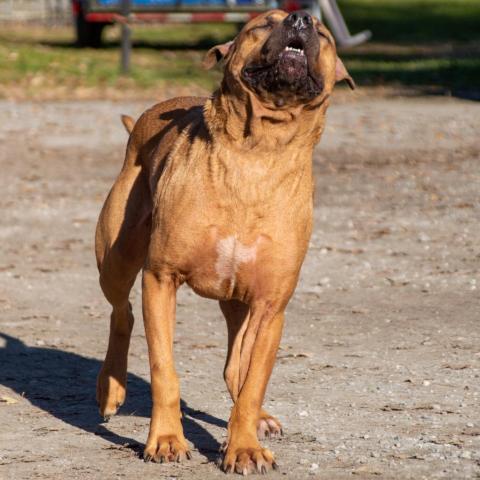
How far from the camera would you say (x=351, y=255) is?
10094mm

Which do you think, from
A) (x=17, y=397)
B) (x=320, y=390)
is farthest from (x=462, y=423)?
(x=17, y=397)

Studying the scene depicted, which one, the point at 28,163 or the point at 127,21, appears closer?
the point at 28,163

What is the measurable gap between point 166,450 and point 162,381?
0.93 ft

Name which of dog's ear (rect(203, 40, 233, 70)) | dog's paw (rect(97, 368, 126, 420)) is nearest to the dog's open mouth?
dog's ear (rect(203, 40, 233, 70))

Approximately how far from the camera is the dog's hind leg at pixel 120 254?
20.7 feet

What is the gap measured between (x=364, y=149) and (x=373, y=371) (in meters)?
8.54

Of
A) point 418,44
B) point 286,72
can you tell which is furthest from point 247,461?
point 418,44

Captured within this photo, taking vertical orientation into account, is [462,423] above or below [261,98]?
below

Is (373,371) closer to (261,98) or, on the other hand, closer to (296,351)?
(296,351)

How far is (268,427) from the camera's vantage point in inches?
233

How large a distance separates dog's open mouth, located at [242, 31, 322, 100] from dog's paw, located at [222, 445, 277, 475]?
147 cm

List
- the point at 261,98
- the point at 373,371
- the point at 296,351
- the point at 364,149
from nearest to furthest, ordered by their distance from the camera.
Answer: the point at 261,98, the point at 373,371, the point at 296,351, the point at 364,149

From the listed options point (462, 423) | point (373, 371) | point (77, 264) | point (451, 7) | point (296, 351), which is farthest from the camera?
point (451, 7)

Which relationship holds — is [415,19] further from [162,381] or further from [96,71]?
[162,381]
